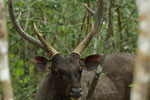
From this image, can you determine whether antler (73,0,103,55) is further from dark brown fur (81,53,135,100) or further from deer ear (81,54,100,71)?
dark brown fur (81,53,135,100)

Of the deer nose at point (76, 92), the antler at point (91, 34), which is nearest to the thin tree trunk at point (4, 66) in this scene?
the deer nose at point (76, 92)

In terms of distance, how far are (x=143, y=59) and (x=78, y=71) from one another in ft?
15.3

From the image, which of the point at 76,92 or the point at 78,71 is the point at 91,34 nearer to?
the point at 78,71

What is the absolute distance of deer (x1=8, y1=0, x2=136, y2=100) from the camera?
24.4 feet

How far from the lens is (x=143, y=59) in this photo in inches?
117

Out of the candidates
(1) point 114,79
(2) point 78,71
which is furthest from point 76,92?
(1) point 114,79

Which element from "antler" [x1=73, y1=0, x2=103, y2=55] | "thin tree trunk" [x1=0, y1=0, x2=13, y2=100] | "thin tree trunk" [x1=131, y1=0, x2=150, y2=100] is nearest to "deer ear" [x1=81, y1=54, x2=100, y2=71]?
"antler" [x1=73, y1=0, x2=103, y2=55]

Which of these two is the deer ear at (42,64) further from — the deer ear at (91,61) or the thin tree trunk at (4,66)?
the thin tree trunk at (4,66)

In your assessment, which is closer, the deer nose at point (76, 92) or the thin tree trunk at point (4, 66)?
the thin tree trunk at point (4, 66)

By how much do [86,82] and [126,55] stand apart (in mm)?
1749

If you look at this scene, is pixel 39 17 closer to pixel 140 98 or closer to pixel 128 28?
pixel 128 28

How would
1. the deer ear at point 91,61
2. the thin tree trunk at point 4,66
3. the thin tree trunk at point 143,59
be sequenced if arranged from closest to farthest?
the thin tree trunk at point 143,59 < the thin tree trunk at point 4,66 < the deer ear at point 91,61

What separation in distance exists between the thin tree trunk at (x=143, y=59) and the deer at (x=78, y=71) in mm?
4175

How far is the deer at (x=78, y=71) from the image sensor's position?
7.45m
